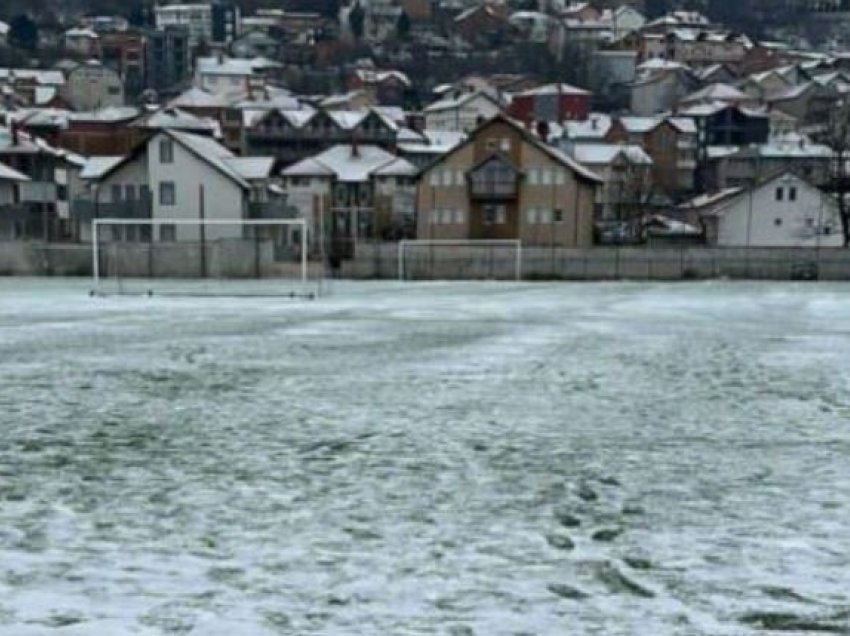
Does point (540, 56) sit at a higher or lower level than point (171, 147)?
higher

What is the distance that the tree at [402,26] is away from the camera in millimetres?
162250

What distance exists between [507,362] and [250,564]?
9356 mm

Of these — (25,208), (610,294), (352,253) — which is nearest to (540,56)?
(25,208)

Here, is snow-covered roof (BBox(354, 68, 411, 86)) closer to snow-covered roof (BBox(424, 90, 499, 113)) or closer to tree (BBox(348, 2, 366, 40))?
snow-covered roof (BBox(424, 90, 499, 113))

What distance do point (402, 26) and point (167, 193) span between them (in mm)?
117464

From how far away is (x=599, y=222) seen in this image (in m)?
68.5

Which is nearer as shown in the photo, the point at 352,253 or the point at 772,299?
the point at 772,299

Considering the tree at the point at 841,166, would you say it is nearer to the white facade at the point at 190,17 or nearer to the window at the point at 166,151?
the window at the point at 166,151

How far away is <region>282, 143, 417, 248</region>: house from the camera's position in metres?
68.0

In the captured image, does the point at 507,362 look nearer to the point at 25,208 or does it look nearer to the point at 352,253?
→ the point at 352,253

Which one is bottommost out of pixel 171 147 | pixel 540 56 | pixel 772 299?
pixel 772 299

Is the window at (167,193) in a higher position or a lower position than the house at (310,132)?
lower

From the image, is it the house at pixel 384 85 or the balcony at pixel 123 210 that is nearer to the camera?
the balcony at pixel 123 210

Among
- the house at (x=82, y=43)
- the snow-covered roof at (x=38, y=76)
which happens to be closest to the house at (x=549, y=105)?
the snow-covered roof at (x=38, y=76)
